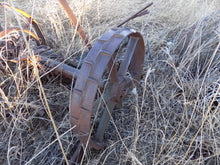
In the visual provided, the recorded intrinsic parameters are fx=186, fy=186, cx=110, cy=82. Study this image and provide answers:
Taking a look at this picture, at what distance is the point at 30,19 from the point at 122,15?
166 centimetres

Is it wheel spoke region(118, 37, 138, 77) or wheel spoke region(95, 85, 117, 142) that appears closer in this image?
wheel spoke region(95, 85, 117, 142)

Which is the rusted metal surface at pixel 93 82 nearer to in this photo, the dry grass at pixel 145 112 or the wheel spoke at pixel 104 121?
the wheel spoke at pixel 104 121

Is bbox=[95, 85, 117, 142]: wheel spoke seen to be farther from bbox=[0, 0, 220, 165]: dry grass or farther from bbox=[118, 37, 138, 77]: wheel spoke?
bbox=[118, 37, 138, 77]: wheel spoke

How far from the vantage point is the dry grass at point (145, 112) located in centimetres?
134

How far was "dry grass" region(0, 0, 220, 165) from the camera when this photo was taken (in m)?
1.34

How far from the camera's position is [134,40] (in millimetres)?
1630

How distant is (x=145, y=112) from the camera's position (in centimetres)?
165

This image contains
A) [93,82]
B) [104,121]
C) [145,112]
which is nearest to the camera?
[93,82]

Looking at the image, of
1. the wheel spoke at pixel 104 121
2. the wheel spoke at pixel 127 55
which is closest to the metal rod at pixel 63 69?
the wheel spoke at pixel 104 121

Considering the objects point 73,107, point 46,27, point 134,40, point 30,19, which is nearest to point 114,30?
point 134,40

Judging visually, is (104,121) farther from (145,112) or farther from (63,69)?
(63,69)

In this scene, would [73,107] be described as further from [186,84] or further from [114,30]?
[186,84]

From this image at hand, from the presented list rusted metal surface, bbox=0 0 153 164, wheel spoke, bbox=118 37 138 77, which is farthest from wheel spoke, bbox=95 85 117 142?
wheel spoke, bbox=118 37 138 77

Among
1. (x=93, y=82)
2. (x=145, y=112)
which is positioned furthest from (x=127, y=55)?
(x=93, y=82)
